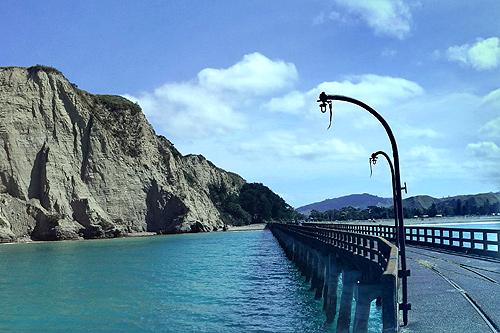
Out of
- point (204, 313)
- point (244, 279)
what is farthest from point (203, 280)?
point (204, 313)

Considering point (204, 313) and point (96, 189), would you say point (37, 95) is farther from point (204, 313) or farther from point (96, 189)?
point (204, 313)

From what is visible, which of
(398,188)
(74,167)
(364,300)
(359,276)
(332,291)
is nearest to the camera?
(364,300)

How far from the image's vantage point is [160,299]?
23.1 m

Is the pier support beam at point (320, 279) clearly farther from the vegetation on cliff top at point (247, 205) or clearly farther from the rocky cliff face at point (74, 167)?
the vegetation on cliff top at point (247, 205)

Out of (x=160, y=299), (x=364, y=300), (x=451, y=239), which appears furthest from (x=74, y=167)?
(x=364, y=300)

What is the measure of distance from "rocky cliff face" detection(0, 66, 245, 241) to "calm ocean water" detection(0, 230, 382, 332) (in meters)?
44.0

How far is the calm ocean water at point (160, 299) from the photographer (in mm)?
17875

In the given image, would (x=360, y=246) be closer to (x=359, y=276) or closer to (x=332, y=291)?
(x=359, y=276)

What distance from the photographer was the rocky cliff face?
3108 inches

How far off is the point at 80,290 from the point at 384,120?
21.1 m

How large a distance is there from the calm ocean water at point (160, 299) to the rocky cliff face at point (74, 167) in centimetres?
4396

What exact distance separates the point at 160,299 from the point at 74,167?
70782 millimetres

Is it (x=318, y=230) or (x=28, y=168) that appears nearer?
(x=318, y=230)

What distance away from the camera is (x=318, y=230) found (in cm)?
2522
